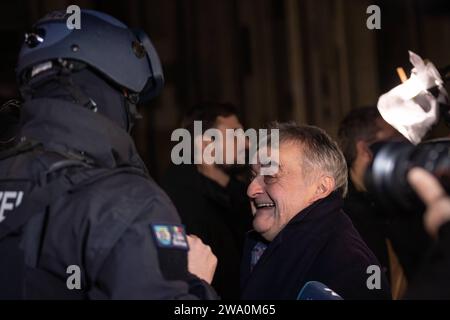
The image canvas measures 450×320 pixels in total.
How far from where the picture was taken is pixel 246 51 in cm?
635

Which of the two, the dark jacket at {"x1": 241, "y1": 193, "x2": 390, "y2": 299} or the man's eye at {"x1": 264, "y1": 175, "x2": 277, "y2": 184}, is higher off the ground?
the man's eye at {"x1": 264, "y1": 175, "x2": 277, "y2": 184}

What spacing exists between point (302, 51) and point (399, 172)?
4885mm

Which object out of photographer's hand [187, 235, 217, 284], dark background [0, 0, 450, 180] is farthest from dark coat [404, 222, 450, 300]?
dark background [0, 0, 450, 180]

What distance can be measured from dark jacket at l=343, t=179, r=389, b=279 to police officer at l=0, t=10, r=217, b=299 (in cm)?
178

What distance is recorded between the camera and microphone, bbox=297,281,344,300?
7.76ft

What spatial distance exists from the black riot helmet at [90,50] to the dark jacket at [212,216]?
1.69 metres

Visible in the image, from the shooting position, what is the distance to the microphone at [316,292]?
237cm

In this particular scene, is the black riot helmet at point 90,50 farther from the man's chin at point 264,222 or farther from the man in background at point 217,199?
the man in background at point 217,199

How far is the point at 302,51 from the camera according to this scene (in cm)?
640

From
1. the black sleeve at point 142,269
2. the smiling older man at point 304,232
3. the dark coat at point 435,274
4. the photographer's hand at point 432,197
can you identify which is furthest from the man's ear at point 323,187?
the photographer's hand at point 432,197

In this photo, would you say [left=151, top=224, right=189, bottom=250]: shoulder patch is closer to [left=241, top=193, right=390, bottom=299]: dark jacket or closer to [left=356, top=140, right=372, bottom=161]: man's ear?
[left=241, top=193, right=390, bottom=299]: dark jacket

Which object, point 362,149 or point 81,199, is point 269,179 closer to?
point 81,199
